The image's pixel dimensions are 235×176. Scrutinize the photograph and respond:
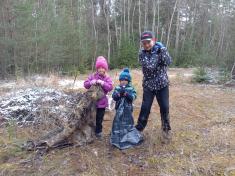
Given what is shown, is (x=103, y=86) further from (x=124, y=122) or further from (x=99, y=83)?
(x=124, y=122)

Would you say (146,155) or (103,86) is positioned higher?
(103,86)

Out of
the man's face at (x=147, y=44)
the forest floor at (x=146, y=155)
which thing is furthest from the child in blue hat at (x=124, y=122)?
the man's face at (x=147, y=44)

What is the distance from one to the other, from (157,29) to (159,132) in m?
23.4

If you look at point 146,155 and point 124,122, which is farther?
point 124,122

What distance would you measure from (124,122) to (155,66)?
0.95 metres

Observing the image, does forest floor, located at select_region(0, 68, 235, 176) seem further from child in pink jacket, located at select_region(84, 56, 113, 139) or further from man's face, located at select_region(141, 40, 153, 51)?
man's face, located at select_region(141, 40, 153, 51)

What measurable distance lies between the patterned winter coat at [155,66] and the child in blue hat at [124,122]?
31 centimetres

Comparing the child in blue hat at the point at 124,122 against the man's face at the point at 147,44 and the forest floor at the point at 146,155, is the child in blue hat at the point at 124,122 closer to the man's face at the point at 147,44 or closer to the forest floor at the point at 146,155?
the forest floor at the point at 146,155

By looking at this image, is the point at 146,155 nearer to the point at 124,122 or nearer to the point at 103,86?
the point at 124,122

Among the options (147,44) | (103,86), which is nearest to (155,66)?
(147,44)

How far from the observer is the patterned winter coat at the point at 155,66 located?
14.2ft

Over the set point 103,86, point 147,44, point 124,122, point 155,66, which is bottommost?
point 124,122

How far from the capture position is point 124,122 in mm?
4543

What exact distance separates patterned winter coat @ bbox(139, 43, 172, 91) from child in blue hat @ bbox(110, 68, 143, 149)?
0.31 m
